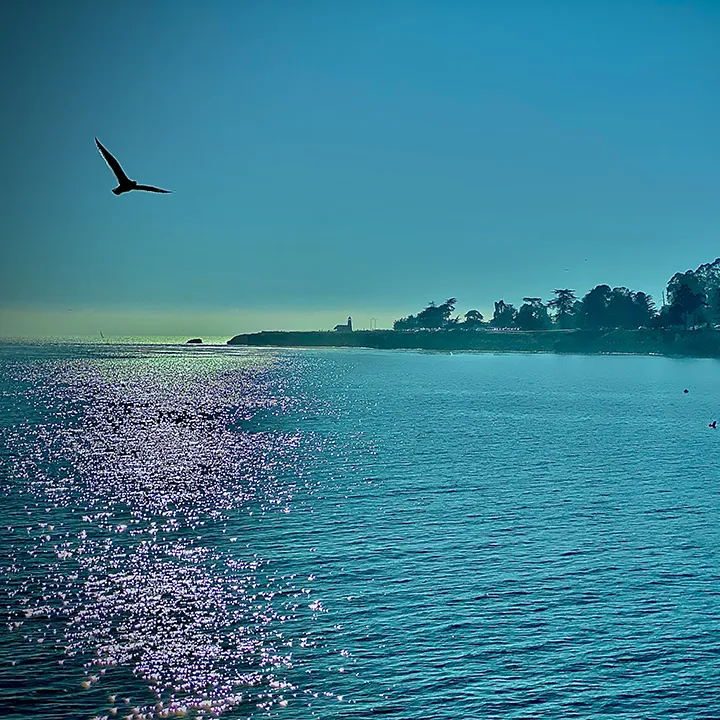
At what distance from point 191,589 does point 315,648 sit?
9669 millimetres

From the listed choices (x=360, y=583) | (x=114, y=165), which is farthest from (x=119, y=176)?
(x=360, y=583)

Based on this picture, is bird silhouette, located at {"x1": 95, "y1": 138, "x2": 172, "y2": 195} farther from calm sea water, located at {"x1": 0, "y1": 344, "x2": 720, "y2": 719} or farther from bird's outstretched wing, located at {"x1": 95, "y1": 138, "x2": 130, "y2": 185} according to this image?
calm sea water, located at {"x1": 0, "y1": 344, "x2": 720, "y2": 719}

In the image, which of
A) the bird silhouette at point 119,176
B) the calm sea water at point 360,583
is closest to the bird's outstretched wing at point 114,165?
the bird silhouette at point 119,176

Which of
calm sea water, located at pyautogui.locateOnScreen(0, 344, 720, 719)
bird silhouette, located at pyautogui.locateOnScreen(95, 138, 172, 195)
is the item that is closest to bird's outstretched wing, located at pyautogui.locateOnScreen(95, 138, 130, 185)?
bird silhouette, located at pyautogui.locateOnScreen(95, 138, 172, 195)

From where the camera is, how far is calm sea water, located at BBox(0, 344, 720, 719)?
2997cm

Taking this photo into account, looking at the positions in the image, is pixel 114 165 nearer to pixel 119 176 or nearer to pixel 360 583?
pixel 119 176

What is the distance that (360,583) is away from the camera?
4141cm

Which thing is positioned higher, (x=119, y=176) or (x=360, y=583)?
(x=119, y=176)

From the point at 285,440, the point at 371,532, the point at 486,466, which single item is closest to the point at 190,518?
the point at 371,532

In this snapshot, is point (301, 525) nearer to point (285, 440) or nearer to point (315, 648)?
point (315, 648)

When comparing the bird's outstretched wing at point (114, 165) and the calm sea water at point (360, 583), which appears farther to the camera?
the calm sea water at point (360, 583)

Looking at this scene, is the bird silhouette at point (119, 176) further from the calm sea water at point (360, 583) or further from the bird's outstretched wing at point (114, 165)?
the calm sea water at point (360, 583)

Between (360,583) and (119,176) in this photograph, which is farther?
(360,583)

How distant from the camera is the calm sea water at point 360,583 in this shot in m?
30.0
